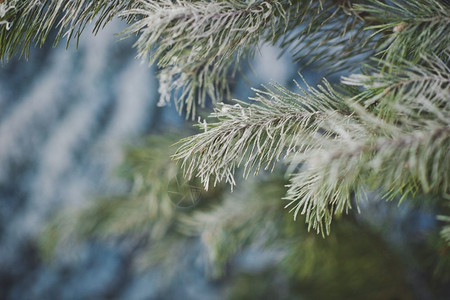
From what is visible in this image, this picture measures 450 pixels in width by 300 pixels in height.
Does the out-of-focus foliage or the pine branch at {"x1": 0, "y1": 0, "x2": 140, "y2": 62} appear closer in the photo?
the pine branch at {"x1": 0, "y1": 0, "x2": 140, "y2": 62}

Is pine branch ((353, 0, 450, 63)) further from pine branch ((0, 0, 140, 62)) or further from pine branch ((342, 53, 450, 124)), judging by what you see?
pine branch ((0, 0, 140, 62))

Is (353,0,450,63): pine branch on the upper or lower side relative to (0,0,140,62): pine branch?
upper

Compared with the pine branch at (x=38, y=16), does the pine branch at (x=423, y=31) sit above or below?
above

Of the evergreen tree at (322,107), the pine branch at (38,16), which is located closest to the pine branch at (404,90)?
the evergreen tree at (322,107)

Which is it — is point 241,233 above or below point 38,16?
below

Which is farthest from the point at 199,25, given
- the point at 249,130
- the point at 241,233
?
the point at 241,233

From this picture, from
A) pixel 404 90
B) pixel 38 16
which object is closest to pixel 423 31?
pixel 404 90

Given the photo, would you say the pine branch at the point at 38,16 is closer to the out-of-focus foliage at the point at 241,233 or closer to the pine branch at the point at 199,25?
the pine branch at the point at 199,25

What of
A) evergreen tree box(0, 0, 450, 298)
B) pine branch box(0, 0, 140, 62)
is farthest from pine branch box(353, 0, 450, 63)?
pine branch box(0, 0, 140, 62)

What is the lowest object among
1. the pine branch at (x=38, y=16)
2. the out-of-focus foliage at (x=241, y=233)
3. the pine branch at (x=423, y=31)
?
the out-of-focus foliage at (x=241, y=233)

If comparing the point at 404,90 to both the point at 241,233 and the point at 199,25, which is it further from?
the point at 241,233

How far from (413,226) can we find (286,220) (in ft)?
1.19

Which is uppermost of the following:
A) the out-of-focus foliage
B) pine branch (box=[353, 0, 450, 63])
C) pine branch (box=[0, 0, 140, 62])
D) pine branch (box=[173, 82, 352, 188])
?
pine branch (box=[353, 0, 450, 63])

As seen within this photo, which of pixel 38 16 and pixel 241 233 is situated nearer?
pixel 38 16
